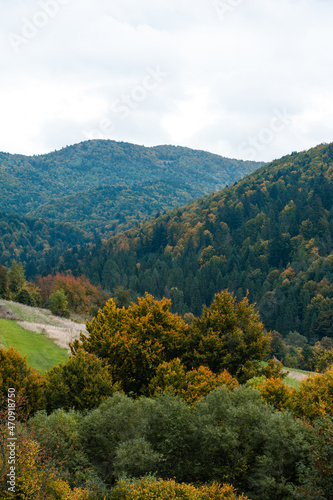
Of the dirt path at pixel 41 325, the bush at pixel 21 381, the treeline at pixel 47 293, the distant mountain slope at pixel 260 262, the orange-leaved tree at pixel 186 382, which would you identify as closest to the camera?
the bush at pixel 21 381

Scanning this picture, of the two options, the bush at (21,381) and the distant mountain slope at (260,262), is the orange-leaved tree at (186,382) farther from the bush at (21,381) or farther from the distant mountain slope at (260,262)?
the distant mountain slope at (260,262)

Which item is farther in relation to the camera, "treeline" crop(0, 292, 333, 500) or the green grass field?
the green grass field

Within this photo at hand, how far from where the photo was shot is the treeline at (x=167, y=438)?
13323 millimetres

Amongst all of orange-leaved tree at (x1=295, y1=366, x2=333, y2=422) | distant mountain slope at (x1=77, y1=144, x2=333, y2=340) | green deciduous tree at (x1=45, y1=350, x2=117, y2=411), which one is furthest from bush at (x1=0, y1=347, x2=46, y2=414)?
distant mountain slope at (x1=77, y1=144, x2=333, y2=340)

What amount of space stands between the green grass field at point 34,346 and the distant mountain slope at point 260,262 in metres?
97.3

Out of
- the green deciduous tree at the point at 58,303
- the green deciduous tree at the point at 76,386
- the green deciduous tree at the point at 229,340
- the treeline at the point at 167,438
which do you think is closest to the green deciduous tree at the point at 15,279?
the green deciduous tree at the point at 58,303

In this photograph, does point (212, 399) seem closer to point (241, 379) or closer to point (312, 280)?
point (241, 379)

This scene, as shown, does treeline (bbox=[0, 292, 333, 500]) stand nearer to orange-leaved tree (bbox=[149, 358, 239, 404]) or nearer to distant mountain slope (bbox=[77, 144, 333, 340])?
orange-leaved tree (bbox=[149, 358, 239, 404])

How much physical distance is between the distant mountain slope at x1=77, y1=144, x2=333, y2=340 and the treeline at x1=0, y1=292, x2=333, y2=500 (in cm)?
10350

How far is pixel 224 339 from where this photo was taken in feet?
94.4

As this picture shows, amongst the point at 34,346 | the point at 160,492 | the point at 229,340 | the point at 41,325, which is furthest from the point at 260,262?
the point at 160,492

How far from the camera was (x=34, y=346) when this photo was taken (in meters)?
30.8

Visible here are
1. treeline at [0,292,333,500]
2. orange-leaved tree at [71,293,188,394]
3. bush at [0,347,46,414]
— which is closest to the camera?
treeline at [0,292,333,500]

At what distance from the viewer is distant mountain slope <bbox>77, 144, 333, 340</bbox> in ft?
417
